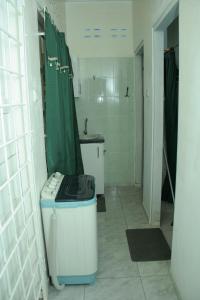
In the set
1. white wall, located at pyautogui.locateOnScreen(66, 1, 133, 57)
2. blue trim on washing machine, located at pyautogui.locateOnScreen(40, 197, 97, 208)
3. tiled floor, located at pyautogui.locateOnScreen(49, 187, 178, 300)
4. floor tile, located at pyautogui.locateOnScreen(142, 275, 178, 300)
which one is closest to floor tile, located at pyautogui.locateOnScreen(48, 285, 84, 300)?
tiled floor, located at pyautogui.locateOnScreen(49, 187, 178, 300)

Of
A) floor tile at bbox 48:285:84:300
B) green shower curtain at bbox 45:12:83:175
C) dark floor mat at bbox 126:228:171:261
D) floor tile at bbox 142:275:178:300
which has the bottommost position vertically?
floor tile at bbox 48:285:84:300

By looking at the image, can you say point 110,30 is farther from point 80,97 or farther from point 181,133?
point 181,133

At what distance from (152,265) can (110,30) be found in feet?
10.4

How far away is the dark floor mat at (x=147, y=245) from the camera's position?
2.21m

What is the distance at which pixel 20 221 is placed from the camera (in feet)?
4.66

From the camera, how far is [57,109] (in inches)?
80.1

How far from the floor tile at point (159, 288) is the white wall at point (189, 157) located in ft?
0.47

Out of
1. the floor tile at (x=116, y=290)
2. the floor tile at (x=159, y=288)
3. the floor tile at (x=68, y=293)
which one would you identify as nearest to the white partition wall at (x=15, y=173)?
the floor tile at (x=68, y=293)

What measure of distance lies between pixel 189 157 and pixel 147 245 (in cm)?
127

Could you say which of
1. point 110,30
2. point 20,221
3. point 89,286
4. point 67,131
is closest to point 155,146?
point 67,131

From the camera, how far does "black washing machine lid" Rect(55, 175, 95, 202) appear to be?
1729mm

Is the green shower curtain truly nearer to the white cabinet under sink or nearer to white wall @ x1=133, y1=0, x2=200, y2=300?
the white cabinet under sink

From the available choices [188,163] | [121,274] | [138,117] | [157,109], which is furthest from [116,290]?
[138,117]

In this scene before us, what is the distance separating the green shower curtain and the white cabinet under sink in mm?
737
